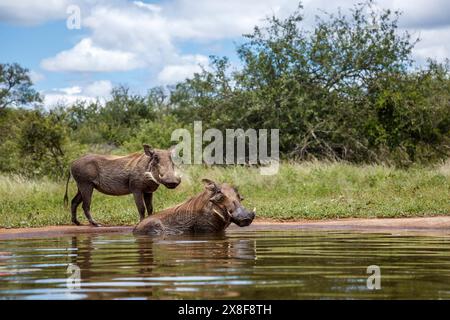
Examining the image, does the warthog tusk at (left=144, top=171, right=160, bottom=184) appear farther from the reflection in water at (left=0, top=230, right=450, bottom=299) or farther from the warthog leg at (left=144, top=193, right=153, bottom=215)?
the reflection in water at (left=0, top=230, right=450, bottom=299)

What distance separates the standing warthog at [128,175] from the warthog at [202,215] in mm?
1561

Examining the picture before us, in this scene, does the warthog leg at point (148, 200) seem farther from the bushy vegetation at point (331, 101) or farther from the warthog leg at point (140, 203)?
the bushy vegetation at point (331, 101)

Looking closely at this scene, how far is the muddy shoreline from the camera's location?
1295cm

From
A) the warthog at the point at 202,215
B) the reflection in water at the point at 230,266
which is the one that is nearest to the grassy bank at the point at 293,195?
the warthog at the point at 202,215

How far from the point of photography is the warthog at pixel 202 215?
11.4 metres

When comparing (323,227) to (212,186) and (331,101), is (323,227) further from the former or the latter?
(331,101)

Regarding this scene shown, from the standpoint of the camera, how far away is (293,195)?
18156 millimetres

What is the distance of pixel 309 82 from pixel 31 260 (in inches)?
814

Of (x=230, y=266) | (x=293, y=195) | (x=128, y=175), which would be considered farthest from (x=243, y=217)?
(x=293, y=195)

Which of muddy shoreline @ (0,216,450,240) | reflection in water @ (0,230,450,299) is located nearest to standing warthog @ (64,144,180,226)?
muddy shoreline @ (0,216,450,240)

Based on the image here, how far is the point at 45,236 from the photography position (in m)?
12.7

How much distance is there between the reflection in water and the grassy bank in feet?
11.0

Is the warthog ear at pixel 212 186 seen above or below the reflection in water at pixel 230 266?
above

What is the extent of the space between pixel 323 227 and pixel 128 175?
3.57 meters
